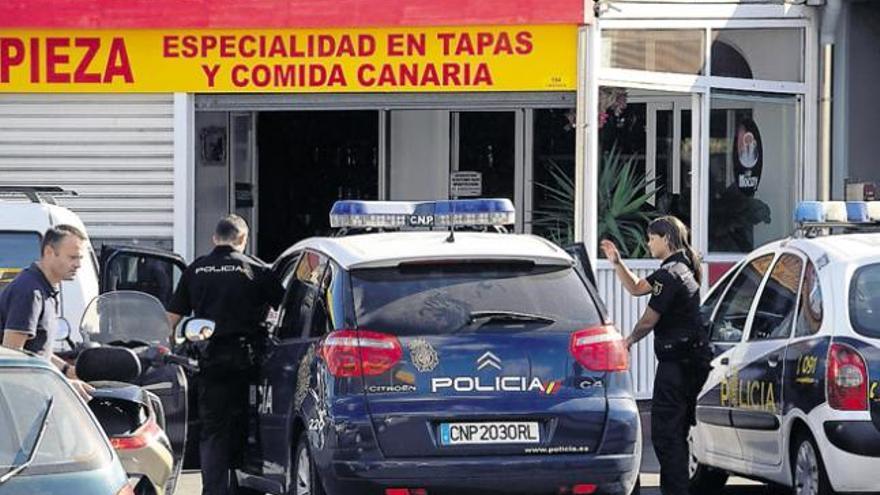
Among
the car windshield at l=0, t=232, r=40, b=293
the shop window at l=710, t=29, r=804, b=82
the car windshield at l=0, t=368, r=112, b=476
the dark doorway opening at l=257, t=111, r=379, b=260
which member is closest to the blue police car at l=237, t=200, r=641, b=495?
the car windshield at l=0, t=368, r=112, b=476

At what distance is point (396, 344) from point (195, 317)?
2.32 meters

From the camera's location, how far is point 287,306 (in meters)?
10.0

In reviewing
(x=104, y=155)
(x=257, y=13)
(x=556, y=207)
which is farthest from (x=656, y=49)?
(x=104, y=155)

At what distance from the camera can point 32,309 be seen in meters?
8.60

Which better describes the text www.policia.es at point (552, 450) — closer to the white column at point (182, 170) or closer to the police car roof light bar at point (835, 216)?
the police car roof light bar at point (835, 216)

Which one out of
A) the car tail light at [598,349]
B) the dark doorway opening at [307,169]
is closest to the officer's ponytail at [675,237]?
the car tail light at [598,349]

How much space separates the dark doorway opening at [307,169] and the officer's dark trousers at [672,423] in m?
8.55

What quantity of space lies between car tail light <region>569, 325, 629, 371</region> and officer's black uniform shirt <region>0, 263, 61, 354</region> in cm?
247

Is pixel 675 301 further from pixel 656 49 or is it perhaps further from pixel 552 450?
pixel 656 49

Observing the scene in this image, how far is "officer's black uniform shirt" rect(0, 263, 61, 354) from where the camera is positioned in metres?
8.59

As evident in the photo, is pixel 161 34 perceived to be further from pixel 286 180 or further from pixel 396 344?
pixel 396 344

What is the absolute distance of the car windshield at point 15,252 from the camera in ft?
35.4

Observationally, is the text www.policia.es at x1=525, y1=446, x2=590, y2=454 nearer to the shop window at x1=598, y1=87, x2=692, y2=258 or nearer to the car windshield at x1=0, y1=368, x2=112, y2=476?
the car windshield at x1=0, y1=368, x2=112, y2=476

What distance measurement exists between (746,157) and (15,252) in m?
7.76
